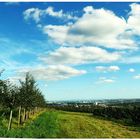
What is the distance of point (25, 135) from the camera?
98.5 ft

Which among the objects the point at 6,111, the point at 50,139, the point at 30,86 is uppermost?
the point at 30,86

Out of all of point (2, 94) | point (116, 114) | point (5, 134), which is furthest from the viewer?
point (116, 114)

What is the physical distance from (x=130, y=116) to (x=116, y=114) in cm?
826

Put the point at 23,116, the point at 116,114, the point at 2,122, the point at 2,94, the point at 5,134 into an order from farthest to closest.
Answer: the point at 116,114 → the point at 23,116 → the point at 2,122 → the point at 2,94 → the point at 5,134

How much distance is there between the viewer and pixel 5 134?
93.7 feet

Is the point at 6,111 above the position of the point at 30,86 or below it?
below

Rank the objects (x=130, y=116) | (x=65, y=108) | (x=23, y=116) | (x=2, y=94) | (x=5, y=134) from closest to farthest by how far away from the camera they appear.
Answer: (x=5, y=134) → (x=2, y=94) → (x=23, y=116) → (x=130, y=116) → (x=65, y=108)

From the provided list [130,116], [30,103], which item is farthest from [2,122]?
[130,116]

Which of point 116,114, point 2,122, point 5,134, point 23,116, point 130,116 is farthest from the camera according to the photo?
point 116,114

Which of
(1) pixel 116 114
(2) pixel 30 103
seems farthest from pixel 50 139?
(1) pixel 116 114

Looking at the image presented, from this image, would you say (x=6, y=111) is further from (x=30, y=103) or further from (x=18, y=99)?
(x=18, y=99)

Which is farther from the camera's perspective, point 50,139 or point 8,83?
point 8,83

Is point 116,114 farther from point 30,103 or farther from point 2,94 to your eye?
point 2,94

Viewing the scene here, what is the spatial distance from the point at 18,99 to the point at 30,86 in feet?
35.5
